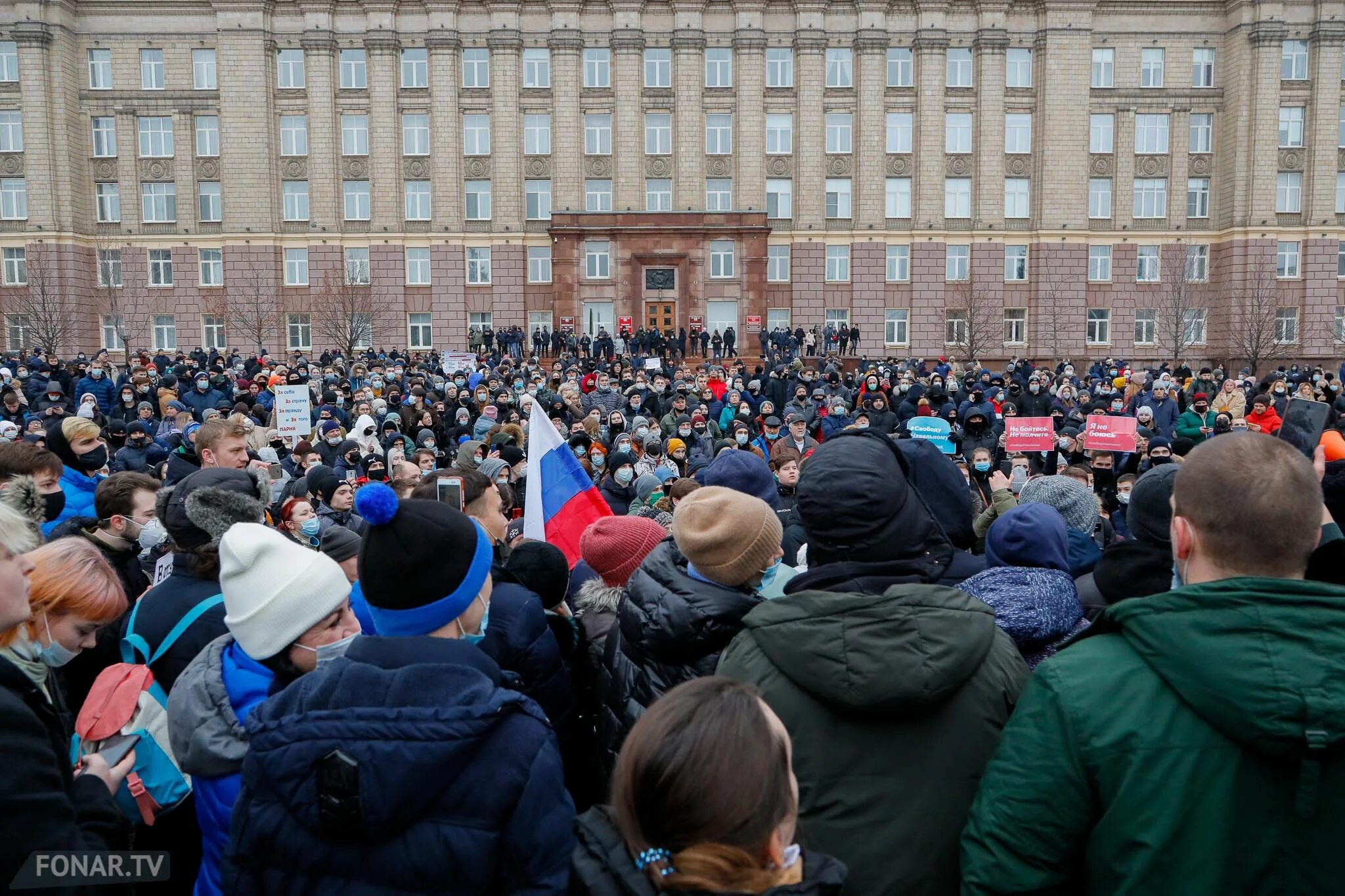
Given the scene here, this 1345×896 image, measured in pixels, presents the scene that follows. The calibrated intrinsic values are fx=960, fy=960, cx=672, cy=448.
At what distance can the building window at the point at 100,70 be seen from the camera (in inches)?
1722

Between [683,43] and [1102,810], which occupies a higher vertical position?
[683,43]

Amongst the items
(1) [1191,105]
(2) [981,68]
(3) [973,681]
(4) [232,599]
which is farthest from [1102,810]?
(1) [1191,105]

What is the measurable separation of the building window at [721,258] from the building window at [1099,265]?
17.0m

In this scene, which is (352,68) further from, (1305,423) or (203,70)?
(1305,423)

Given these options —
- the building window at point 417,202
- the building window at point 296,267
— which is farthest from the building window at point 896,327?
the building window at point 296,267

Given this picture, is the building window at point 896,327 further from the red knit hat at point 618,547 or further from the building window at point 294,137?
the red knit hat at point 618,547

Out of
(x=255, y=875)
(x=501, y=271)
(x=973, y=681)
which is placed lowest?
(x=255, y=875)

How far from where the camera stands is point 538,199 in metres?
44.4

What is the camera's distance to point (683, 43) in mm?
43344

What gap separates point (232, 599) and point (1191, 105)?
2025 inches

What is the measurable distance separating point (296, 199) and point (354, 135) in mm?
4017

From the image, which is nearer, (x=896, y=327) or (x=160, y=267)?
(x=160, y=267)

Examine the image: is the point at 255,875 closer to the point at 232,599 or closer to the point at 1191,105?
the point at 232,599

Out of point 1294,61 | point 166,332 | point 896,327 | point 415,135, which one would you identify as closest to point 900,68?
point 896,327
